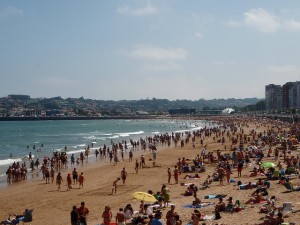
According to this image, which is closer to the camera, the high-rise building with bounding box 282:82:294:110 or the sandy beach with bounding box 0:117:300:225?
the sandy beach with bounding box 0:117:300:225

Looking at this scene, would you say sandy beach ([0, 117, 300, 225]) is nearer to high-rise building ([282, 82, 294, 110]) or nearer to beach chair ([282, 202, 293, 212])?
beach chair ([282, 202, 293, 212])

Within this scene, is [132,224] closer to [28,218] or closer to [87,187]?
[28,218]

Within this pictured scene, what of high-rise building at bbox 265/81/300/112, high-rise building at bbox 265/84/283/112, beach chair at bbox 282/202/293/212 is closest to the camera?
beach chair at bbox 282/202/293/212

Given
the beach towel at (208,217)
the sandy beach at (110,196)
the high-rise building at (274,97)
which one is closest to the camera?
the beach towel at (208,217)

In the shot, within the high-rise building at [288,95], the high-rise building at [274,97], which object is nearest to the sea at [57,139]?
the high-rise building at [288,95]

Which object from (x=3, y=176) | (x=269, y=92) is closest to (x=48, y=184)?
(x=3, y=176)

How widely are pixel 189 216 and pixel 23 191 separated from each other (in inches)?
440

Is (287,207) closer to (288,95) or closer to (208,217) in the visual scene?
(208,217)

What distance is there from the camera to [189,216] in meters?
12.7

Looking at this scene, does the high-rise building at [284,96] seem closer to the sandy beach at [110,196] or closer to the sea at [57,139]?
the sea at [57,139]

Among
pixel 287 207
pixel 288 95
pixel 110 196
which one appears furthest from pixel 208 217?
pixel 288 95

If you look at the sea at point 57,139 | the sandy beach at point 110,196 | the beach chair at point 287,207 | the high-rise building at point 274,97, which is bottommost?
the sea at point 57,139

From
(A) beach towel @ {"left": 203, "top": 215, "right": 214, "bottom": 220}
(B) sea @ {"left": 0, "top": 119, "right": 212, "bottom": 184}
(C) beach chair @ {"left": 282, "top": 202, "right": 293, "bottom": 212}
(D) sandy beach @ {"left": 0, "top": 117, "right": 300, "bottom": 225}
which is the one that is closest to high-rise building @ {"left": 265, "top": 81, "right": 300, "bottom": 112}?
(B) sea @ {"left": 0, "top": 119, "right": 212, "bottom": 184}

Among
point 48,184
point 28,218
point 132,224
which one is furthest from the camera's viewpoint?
point 48,184
